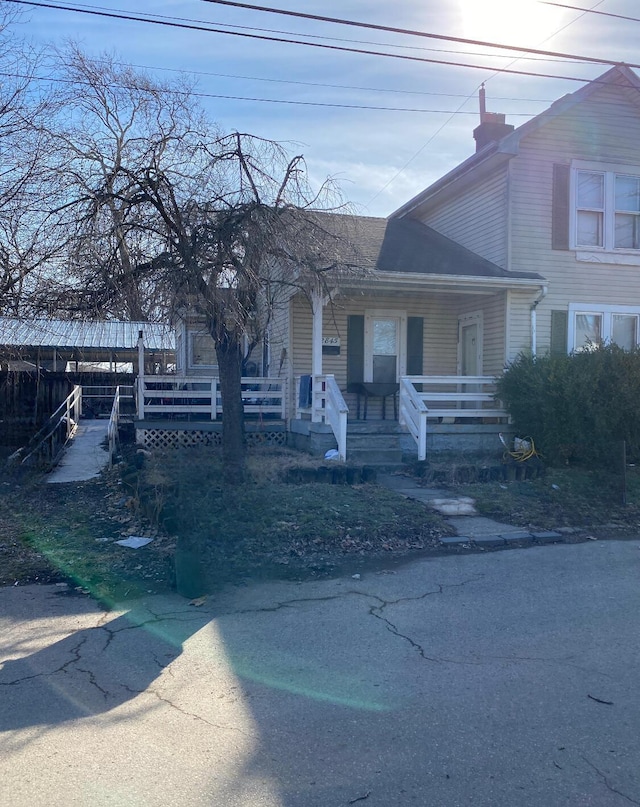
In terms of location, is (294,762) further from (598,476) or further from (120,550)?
(598,476)

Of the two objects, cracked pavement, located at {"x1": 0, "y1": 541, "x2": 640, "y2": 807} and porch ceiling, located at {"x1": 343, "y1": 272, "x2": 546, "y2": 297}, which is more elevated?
porch ceiling, located at {"x1": 343, "y1": 272, "x2": 546, "y2": 297}

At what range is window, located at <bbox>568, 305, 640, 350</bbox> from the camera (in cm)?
1499

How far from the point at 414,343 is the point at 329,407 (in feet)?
13.8

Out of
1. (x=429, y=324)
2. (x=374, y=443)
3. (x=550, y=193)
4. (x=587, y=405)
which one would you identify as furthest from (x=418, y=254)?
(x=587, y=405)

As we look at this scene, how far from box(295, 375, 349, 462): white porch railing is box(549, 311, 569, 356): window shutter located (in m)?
5.16

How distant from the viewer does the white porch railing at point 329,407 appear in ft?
38.9

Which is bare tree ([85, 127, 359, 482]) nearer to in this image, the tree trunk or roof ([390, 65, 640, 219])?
the tree trunk

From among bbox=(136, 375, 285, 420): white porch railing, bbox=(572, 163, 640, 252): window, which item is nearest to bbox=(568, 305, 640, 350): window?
bbox=(572, 163, 640, 252): window

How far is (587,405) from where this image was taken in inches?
453

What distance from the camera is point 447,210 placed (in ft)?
56.6

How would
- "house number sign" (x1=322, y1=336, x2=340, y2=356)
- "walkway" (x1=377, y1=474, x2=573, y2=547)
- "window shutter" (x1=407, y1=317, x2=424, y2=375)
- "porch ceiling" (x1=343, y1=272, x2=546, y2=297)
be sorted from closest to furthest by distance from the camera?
1. "walkway" (x1=377, y1=474, x2=573, y2=547)
2. "porch ceiling" (x1=343, y1=272, x2=546, y2=297)
3. "house number sign" (x1=322, y1=336, x2=340, y2=356)
4. "window shutter" (x1=407, y1=317, x2=424, y2=375)

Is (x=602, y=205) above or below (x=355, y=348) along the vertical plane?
above

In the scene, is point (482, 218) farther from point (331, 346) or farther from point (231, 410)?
point (231, 410)

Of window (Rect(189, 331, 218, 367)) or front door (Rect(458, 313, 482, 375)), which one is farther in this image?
window (Rect(189, 331, 218, 367))
